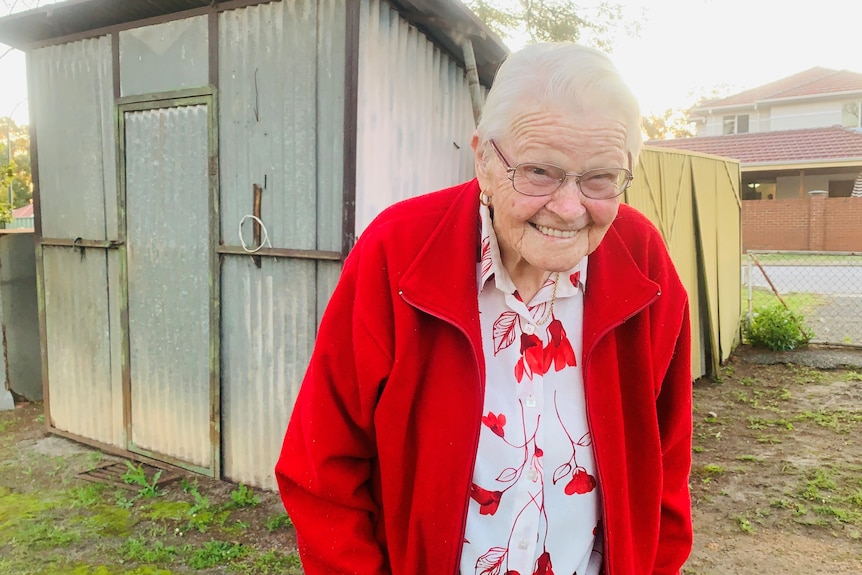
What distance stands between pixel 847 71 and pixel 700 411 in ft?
111

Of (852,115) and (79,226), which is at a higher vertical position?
(852,115)

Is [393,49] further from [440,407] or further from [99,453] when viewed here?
[99,453]

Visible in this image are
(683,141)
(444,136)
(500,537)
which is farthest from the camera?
(683,141)

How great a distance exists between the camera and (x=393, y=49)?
4051 mm

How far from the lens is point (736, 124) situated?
34250mm

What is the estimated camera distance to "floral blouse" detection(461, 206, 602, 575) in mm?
1392

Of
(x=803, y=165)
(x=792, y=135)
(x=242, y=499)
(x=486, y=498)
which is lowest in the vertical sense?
(x=242, y=499)

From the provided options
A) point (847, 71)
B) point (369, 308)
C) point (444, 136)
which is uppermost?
point (847, 71)

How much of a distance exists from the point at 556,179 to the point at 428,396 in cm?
54

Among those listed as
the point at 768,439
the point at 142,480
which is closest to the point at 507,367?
the point at 142,480

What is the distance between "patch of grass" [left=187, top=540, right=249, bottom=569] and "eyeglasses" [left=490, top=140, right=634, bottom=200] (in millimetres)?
3137

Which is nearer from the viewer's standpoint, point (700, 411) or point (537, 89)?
point (537, 89)

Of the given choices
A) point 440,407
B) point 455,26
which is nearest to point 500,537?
point 440,407

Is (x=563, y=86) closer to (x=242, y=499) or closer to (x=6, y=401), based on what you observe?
(x=242, y=499)
